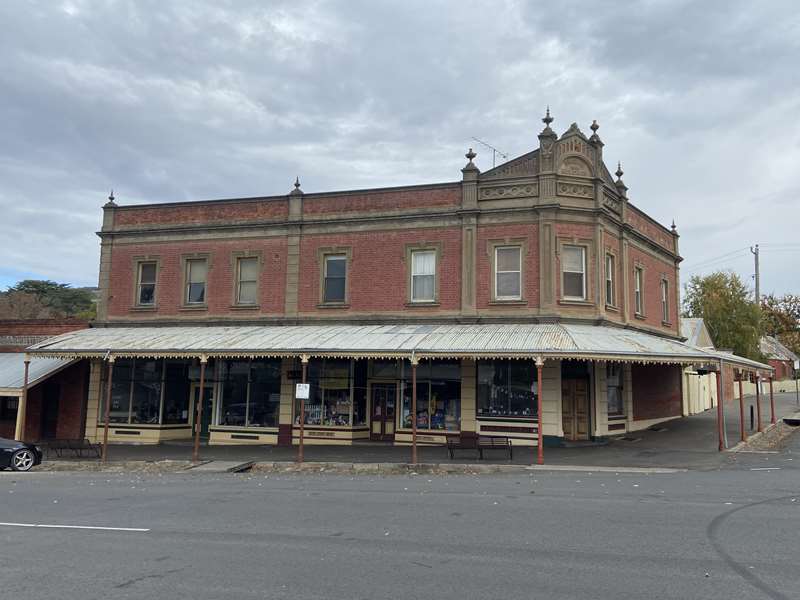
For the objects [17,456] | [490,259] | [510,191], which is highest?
[510,191]

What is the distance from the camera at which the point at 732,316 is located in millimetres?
52344

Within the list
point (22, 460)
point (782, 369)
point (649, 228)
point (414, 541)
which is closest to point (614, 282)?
point (649, 228)

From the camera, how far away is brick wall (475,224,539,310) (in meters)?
21.1

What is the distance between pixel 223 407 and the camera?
78.2 feet

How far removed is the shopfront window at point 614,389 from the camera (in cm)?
2217

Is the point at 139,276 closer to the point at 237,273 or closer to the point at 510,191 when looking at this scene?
the point at 237,273

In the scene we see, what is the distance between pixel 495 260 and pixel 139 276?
1328 centimetres

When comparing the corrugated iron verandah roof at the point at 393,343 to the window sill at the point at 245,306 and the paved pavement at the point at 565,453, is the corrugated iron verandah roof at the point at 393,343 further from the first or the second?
the paved pavement at the point at 565,453

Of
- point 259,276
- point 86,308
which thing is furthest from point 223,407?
point 86,308

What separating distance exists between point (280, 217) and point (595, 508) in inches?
645

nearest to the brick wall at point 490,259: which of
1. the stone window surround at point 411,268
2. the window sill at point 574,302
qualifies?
the window sill at point 574,302

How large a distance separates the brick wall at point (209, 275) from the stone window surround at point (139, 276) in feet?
0.17

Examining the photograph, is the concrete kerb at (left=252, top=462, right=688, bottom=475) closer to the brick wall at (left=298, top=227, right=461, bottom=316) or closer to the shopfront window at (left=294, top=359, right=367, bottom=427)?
the shopfront window at (left=294, top=359, right=367, bottom=427)

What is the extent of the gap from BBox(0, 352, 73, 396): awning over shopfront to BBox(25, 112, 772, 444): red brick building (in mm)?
1224
